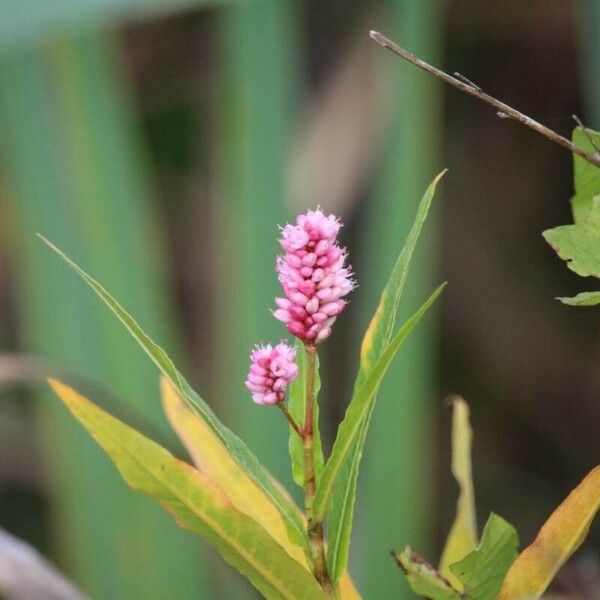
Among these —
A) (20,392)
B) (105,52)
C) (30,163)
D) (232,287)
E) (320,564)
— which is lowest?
(20,392)

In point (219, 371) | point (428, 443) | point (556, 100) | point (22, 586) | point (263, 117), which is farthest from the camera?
point (556, 100)

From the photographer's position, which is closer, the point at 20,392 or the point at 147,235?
the point at 147,235

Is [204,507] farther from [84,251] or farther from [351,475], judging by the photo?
[84,251]

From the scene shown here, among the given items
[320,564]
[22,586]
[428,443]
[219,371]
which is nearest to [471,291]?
[428,443]

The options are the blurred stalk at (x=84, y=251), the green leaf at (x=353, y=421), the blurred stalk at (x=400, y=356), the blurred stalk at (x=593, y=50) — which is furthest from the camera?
the blurred stalk at (x=84, y=251)

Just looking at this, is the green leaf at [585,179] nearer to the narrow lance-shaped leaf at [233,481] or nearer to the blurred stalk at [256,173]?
the narrow lance-shaped leaf at [233,481]

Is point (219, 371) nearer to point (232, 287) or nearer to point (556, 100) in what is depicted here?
point (232, 287)

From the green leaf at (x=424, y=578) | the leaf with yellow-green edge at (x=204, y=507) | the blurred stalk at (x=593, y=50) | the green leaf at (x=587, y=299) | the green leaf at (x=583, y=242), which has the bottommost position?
the blurred stalk at (x=593, y=50)

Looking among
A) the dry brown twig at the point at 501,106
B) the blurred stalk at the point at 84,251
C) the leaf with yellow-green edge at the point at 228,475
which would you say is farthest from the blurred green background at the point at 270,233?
the dry brown twig at the point at 501,106
